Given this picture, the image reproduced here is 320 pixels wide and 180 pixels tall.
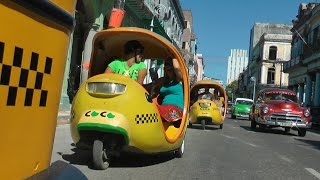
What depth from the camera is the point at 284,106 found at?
65.2ft

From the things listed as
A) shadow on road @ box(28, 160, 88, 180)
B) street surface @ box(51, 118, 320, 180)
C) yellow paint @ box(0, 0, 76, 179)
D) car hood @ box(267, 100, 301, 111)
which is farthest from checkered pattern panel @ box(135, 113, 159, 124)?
car hood @ box(267, 100, 301, 111)

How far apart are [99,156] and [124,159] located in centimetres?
143

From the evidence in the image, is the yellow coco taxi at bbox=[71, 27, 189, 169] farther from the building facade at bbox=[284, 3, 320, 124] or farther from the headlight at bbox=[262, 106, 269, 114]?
the building facade at bbox=[284, 3, 320, 124]

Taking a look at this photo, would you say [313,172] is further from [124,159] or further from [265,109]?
[265,109]

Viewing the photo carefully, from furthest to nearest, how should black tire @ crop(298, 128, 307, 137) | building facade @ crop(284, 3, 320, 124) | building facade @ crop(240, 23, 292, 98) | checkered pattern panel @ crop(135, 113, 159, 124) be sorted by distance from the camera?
building facade @ crop(240, 23, 292, 98) < building facade @ crop(284, 3, 320, 124) < black tire @ crop(298, 128, 307, 137) < checkered pattern panel @ crop(135, 113, 159, 124)

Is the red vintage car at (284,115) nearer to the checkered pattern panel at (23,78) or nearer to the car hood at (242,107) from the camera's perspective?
the checkered pattern panel at (23,78)

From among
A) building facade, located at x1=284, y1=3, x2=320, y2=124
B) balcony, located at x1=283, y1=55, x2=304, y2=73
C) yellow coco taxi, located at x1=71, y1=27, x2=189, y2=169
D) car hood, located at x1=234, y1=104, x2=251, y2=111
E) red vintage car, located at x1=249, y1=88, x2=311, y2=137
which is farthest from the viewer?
balcony, located at x1=283, y1=55, x2=304, y2=73

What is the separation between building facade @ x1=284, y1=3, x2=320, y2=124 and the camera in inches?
1914

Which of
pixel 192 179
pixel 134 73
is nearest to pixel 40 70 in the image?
pixel 192 179

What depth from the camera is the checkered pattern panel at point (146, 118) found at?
6.76 metres

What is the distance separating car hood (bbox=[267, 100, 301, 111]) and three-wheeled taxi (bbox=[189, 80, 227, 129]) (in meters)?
1.94

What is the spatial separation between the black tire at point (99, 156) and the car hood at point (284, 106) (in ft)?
45.0

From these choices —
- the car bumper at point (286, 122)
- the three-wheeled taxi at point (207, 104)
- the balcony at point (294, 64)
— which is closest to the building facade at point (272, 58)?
the balcony at point (294, 64)

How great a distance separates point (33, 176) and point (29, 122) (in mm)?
266
